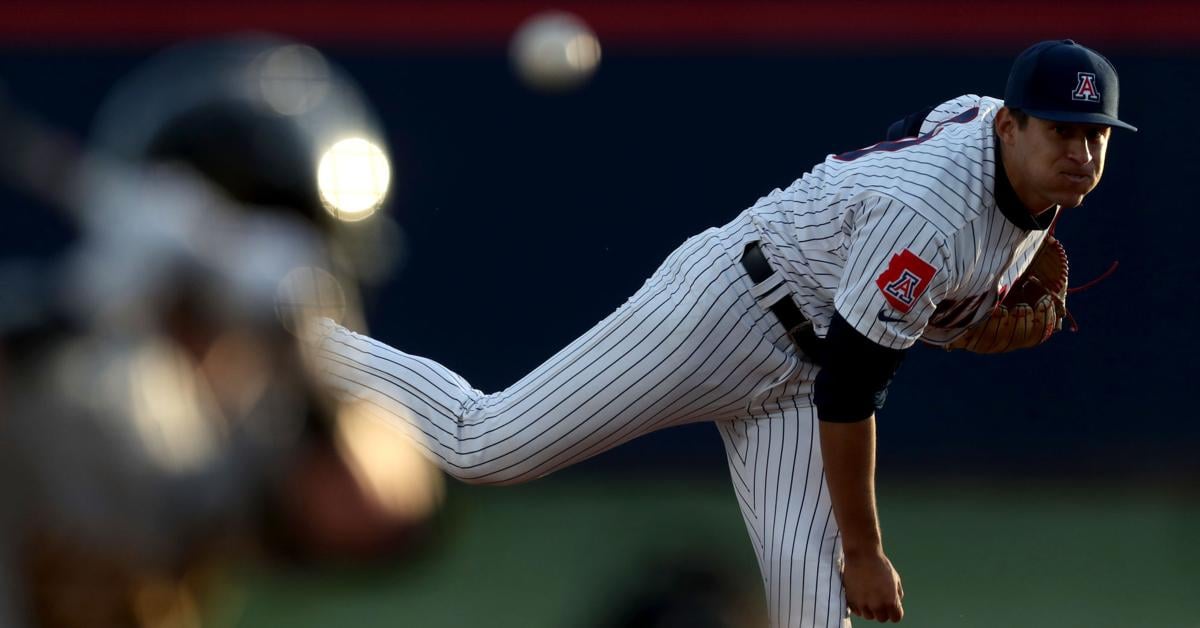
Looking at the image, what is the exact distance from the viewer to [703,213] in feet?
16.7

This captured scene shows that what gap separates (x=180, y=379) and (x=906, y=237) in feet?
5.14

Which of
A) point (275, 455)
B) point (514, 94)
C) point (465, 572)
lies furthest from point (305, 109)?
point (514, 94)

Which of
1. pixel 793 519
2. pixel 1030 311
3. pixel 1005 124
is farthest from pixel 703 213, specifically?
pixel 1005 124

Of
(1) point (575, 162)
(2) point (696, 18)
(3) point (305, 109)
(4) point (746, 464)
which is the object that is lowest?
(4) point (746, 464)

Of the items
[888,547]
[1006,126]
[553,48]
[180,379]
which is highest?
[553,48]

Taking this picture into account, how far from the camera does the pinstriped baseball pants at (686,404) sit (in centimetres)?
264

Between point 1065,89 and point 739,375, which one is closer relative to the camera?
point 1065,89

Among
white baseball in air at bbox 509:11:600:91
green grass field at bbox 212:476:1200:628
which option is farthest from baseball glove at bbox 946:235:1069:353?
white baseball in air at bbox 509:11:600:91

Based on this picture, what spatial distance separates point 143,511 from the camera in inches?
Answer: 40.3

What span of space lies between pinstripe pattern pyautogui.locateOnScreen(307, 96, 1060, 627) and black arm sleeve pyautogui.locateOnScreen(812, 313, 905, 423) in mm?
99

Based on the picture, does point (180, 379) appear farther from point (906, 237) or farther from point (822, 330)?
point (822, 330)

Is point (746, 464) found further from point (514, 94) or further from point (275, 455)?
point (514, 94)

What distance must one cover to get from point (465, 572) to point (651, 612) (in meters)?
1.48

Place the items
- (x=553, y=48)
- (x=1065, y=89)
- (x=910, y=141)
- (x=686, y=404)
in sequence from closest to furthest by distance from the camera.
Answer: (x=1065, y=89)
(x=910, y=141)
(x=686, y=404)
(x=553, y=48)
